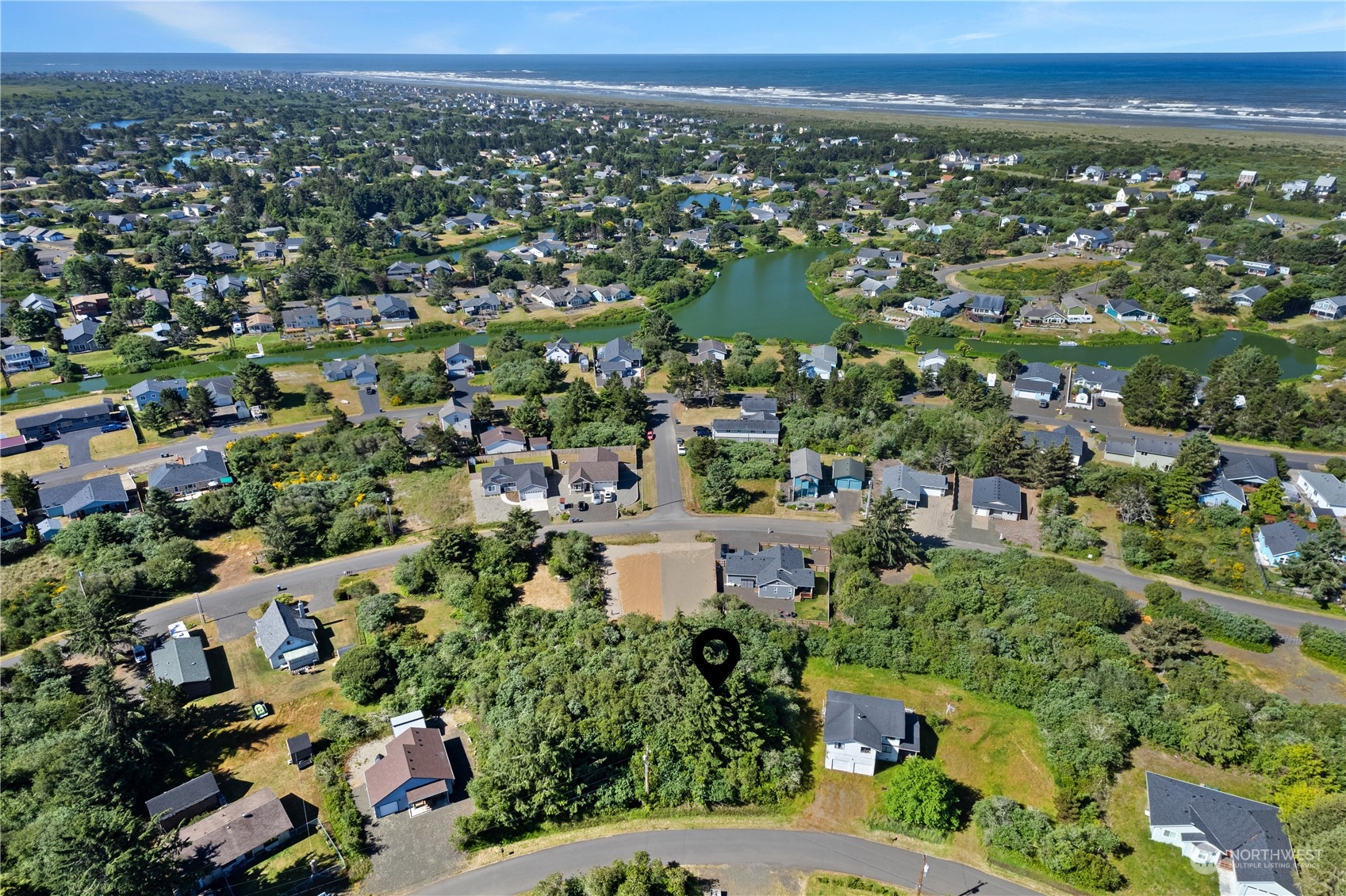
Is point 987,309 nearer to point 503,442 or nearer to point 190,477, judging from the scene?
point 503,442

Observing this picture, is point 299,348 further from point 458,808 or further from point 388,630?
point 458,808

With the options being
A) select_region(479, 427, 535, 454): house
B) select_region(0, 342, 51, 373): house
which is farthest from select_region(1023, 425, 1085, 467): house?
select_region(0, 342, 51, 373): house

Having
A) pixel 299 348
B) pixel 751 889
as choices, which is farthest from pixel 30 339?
pixel 751 889

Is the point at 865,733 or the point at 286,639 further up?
the point at 286,639

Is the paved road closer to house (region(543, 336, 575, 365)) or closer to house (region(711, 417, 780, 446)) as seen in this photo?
house (region(711, 417, 780, 446))

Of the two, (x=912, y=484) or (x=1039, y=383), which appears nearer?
(x=912, y=484)

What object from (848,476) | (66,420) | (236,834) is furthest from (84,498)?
(848,476)
